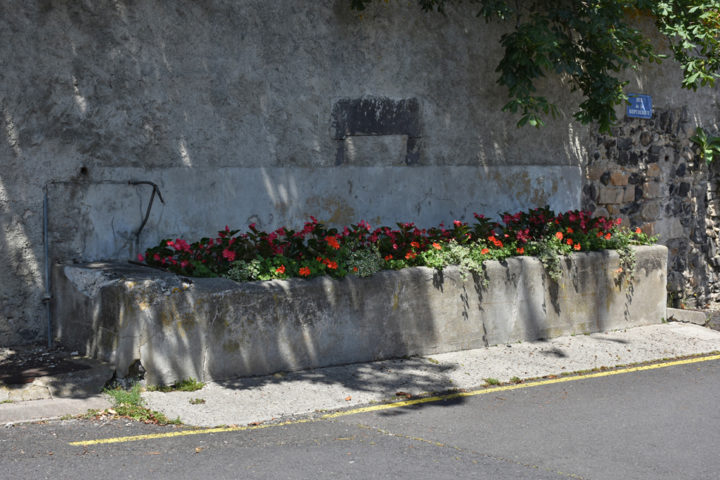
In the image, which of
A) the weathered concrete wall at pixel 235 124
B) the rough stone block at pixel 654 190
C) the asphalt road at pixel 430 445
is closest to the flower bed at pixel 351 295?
the weathered concrete wall at pixel 235 124

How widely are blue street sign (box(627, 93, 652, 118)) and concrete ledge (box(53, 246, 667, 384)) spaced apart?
3.07m

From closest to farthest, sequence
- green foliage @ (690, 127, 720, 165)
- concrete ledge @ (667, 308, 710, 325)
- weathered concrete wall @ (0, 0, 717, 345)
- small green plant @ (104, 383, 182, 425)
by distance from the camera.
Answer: small green plant @ (104, 383, 182, 425) → weathered concrete wall @ (0, 0, 717, 345) → concrete ledge @ (667, 308, 710, 325) → green foliage @ (690, 127, 720, 165)

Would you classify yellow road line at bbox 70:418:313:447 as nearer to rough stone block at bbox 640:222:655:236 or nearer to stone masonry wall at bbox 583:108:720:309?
stone masonry wall at bbox 583:108:720:309

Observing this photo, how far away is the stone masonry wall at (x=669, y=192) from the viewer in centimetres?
1236

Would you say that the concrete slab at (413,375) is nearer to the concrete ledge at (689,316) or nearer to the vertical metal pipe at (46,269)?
the concrete ledge at (689,316)

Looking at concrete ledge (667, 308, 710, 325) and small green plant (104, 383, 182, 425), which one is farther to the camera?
concrete ledge (667, 308, 710, 325)

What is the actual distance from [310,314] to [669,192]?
Result: 24.1 ft

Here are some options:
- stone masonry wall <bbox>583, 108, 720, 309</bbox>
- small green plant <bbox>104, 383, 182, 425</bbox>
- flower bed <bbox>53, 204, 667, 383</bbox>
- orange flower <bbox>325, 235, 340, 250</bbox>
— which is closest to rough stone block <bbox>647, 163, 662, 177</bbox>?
stone masonry wall <bbox>583, 108, 720, 309</bbox>

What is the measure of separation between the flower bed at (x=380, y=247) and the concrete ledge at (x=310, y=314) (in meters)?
0.16

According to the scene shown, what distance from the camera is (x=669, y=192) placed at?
13.0 metres

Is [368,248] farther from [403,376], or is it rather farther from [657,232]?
[657,232]

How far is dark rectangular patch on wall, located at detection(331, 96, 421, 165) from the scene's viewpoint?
384 inches

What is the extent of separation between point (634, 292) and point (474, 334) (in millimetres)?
2659

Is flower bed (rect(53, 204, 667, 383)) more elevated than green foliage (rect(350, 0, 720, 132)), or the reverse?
green foliage (rect(350, 0, 720, 132))
